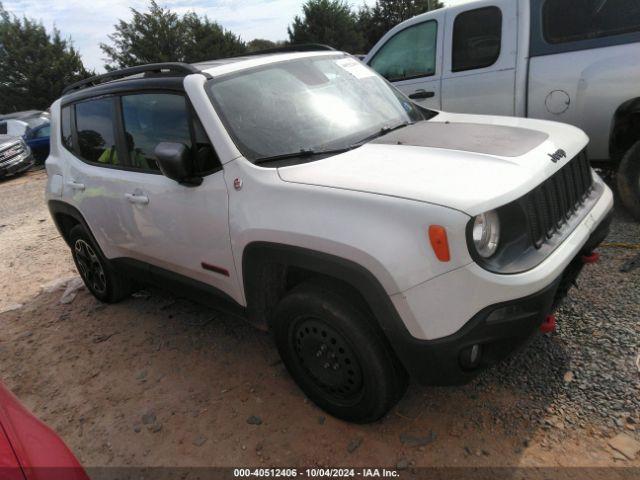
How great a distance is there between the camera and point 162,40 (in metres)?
25.5

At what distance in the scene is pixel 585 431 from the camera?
234 cm

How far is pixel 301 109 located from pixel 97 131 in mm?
1810

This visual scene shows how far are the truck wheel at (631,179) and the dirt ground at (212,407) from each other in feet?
3.50

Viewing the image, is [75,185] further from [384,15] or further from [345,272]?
[384,15]

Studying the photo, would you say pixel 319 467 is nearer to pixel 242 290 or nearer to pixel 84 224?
pixel 242 290

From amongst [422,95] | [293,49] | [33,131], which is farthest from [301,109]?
[33,131]

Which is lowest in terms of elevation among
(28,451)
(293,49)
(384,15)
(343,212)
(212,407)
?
(212,407)

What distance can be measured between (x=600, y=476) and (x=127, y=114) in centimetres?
337

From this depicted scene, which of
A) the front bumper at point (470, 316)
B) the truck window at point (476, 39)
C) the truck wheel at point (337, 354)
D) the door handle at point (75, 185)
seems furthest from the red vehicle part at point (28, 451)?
the truck window at point (476, 39)

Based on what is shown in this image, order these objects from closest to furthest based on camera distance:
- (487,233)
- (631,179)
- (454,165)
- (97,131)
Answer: (487,233)
(454,165)
(97,131)
(631,179)

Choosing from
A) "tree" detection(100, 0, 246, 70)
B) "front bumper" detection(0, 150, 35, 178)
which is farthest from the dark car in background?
"tree" detection(100, 0, 246, 70)

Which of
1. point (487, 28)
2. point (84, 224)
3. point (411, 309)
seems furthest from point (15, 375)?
point (487, 28)

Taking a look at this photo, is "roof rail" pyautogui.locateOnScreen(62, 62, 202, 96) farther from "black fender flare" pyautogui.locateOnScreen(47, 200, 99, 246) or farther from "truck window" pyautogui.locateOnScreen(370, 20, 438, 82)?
"truck window" pyautogui.locateOnScreen(370, 20, 438, 82)

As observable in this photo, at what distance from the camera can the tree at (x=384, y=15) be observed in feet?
102
